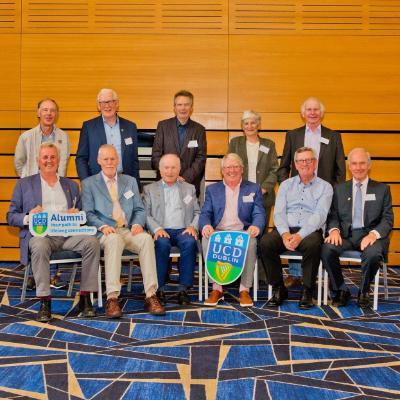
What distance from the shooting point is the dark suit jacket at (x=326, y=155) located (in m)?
5.10

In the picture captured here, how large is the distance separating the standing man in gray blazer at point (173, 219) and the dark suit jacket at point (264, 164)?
0.67 meters

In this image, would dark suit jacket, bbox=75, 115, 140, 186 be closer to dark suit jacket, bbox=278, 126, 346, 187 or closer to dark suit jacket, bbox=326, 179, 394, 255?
dark suit jacket, bbox=278, 126, 346, 187

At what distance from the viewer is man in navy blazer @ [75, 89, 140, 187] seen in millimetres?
4996

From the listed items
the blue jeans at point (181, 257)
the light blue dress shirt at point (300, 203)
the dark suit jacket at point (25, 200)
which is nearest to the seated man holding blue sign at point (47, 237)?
the dark suit jacket at point (25, 200)

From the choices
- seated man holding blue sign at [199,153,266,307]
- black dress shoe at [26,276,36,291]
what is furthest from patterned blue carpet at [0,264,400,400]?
seated man holding blue sign at [199,153,266,307]

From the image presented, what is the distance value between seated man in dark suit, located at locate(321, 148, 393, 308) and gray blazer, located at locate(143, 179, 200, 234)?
1127mm

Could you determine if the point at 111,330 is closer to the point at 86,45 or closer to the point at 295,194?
the point at 295,194

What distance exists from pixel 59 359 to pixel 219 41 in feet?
14.3

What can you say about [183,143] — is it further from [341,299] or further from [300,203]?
[341,299]

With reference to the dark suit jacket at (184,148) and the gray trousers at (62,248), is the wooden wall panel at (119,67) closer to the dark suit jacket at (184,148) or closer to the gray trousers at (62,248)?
the dark suit jacket at (184,148)

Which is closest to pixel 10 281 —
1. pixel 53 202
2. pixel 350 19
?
pixel 53 202

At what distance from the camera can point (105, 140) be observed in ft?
16.4

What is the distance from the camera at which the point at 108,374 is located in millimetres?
2805

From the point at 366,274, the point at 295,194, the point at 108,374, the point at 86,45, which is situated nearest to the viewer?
the point at 108,374
